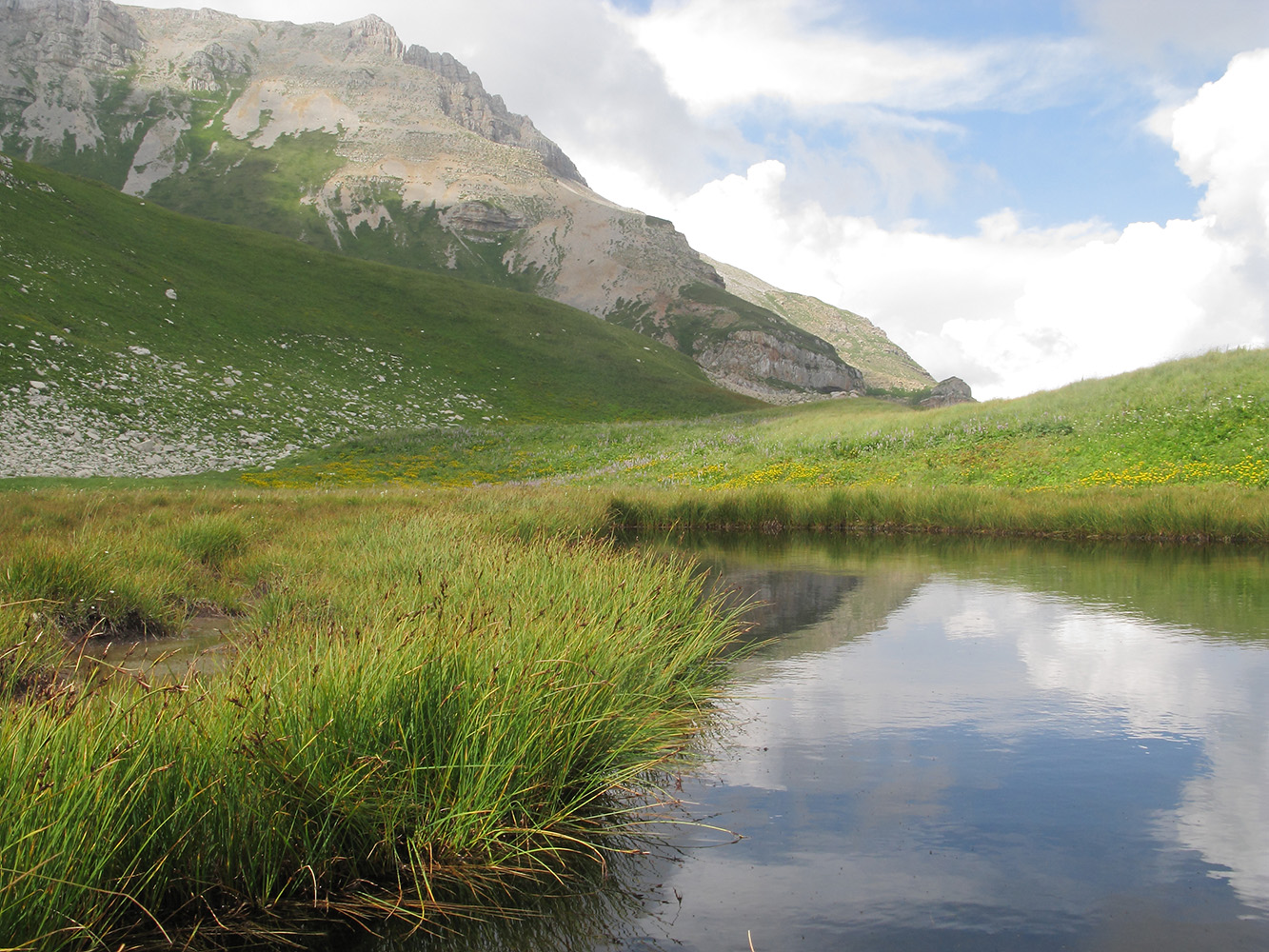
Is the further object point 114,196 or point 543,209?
point 543,209

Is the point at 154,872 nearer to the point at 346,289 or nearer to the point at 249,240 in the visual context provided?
the point at 346,289

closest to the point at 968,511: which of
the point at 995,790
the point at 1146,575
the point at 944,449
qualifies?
the point at 944,449

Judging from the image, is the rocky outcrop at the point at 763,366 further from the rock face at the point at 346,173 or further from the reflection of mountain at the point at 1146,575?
the reflection of mountain at the point at 1146,575

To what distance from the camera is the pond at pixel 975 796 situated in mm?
4461

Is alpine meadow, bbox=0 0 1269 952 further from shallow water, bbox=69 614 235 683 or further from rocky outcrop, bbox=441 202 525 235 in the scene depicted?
rocky outcrop, bbox=441 202 525 235

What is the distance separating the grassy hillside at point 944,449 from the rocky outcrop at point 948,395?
1392 centimetres

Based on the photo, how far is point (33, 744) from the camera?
355 centimetres

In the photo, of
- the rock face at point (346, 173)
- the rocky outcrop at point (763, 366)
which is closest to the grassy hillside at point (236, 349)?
the rocky outcrop at point (763, 366)

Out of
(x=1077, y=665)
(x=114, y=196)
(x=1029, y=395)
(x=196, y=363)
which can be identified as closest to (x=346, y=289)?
(x=114, y=196)

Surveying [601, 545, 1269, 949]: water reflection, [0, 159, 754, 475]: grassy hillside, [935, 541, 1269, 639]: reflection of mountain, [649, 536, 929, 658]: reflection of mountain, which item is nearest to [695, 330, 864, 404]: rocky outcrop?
[0, 159, 754, 475]: grassy hillside

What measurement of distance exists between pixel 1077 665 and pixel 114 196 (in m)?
77.1

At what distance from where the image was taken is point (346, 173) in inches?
6038

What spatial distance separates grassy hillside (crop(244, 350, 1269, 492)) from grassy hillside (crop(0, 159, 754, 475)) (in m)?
6.78

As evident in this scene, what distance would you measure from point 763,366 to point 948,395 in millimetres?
81815
